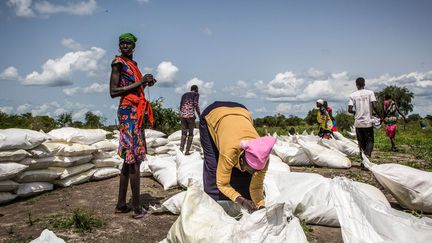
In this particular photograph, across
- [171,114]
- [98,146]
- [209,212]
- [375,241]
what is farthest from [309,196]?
[171,114]

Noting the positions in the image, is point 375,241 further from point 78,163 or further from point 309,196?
point 78,163

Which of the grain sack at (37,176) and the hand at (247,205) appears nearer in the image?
the hand at (247,205)

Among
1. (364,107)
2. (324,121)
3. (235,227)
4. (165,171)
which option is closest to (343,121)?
(324,121)

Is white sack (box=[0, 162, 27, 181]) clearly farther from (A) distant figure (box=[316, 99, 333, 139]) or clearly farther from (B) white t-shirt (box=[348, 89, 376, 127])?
(A) distant figure (box=[316, 99, 333, 139])

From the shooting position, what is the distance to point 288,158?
5312 mm

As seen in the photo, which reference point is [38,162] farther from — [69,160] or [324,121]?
[324,121]

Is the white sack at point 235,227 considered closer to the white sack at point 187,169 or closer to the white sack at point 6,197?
the white sack at point 187,169

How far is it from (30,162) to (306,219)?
2462mm

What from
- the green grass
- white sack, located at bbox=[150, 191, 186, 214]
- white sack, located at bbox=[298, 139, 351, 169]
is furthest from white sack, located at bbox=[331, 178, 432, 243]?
white sack, located at bbox=[298, 139, 351, 169]

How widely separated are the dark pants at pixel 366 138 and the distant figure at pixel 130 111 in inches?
132

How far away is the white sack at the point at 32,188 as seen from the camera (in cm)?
333

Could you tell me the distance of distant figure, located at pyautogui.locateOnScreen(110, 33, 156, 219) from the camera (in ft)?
8.86

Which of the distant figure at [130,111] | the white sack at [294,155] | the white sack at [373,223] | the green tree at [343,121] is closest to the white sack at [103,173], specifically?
the distant figure at [130,111]

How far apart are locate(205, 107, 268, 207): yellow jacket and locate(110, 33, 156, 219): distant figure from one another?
0.58m
